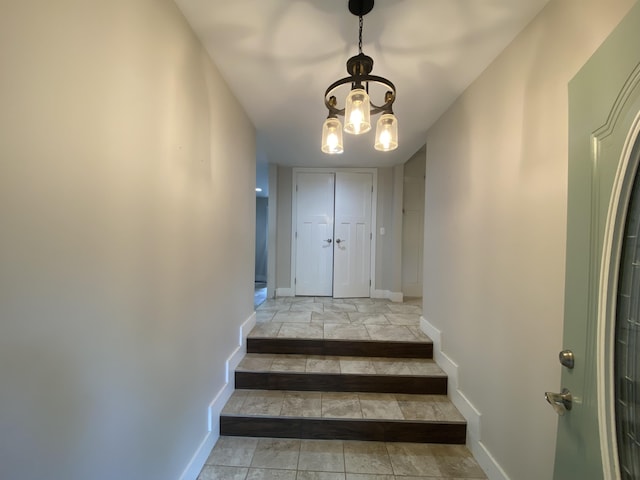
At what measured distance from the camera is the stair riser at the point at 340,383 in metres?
2.07

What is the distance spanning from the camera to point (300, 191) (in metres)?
4.10

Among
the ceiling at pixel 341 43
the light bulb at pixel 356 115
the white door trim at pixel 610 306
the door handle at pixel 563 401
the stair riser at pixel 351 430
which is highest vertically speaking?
the ceiling at pixel 341 43

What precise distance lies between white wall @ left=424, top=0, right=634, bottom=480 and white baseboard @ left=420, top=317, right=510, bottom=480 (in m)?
0.04

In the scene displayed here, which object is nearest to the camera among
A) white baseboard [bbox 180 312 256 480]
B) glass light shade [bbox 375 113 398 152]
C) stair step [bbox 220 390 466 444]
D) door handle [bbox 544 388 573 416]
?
door handle [bbox 544 388 573 416]

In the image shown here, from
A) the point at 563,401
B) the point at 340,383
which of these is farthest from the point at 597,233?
the point at 340,383

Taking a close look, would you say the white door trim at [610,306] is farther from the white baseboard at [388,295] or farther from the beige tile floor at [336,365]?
the white baseboard at [388,295]

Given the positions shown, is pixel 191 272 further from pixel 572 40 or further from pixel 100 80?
pixel 572 40

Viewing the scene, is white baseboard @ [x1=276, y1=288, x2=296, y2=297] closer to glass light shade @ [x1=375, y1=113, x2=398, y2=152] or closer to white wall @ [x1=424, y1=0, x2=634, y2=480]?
white wall @ [x1=424, y1=0, x2=634, y2=480]

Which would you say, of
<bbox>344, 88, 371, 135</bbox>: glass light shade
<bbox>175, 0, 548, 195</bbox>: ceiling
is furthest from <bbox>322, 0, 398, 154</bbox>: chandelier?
<bbox>175, 0, 548, 195</bbox>: ceiling

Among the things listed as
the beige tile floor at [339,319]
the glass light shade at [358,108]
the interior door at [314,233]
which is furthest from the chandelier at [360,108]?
the interior door at [314,233]

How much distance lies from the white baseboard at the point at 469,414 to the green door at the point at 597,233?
0.84m

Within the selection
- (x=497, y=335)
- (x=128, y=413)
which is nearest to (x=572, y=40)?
(x=497, y=335)

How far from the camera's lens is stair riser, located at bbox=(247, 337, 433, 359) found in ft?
7.69

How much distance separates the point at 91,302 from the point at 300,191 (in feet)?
11.4
